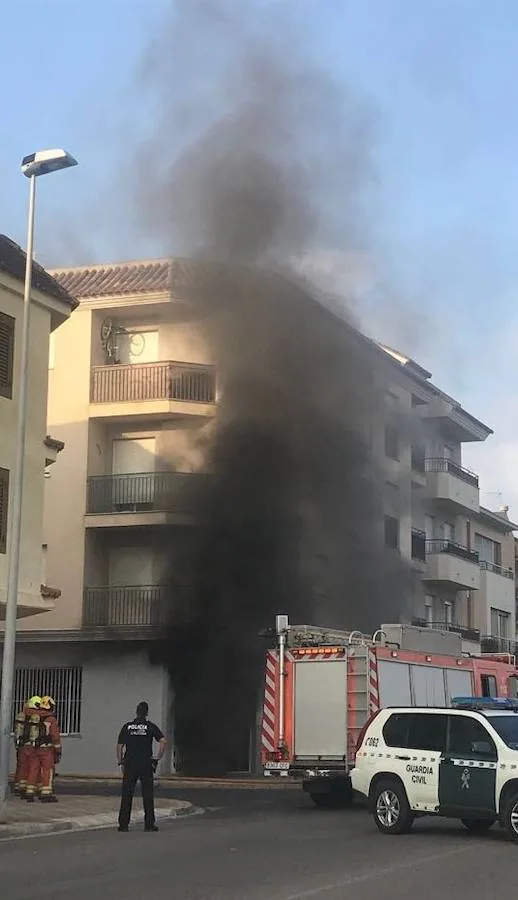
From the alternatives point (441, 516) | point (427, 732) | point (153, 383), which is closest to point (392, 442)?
point (441, 516)

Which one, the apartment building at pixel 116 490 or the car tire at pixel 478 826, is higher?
the apartment building at pixel 116 490

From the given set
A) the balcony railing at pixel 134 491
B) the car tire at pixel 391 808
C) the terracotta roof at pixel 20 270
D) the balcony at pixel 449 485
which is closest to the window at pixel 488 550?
the balcony at pixel 449 485

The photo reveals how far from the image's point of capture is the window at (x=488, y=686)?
20.8 metres

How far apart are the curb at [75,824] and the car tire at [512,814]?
16.2 ft

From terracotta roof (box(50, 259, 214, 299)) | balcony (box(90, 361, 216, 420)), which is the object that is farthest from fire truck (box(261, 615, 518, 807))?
terracotta roof (box(50, 259, 214, 299))

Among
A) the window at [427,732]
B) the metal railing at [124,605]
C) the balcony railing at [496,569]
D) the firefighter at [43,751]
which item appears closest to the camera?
the window at [427,732]

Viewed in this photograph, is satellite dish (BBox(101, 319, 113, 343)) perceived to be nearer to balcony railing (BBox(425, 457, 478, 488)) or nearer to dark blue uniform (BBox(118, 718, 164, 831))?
balcony railing (BBox(425, 457, 478, 488))

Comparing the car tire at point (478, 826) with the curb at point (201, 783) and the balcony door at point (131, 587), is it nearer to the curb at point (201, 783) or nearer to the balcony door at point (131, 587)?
the curb at point (201, 783)

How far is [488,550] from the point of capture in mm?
45750

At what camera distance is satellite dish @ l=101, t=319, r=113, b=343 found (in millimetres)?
29297

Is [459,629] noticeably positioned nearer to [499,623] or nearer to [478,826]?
[499,623]

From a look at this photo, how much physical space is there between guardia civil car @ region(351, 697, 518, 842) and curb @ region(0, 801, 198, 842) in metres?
3.31

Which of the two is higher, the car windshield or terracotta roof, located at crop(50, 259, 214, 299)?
terracotta roof, located at crop(50, 259, 214, 299)

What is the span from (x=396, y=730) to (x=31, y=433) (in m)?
8.83
